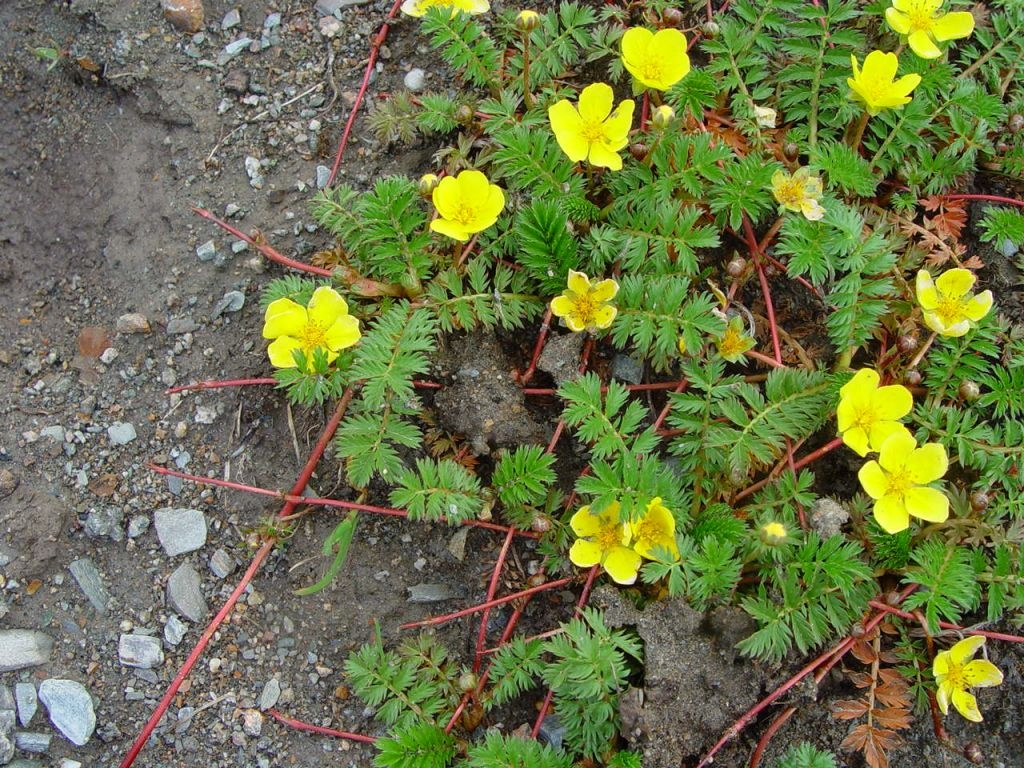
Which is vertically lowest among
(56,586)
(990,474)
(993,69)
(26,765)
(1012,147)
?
(26,765)

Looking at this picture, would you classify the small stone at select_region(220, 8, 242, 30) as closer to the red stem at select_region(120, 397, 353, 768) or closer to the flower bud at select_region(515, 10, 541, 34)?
the flower bud at select_region(515, 10, 541, 34)

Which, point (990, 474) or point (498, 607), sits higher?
point (990, 474)

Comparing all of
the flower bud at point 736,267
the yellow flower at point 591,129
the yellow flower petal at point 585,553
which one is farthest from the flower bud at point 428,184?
the yellow flower petal at point 585,553

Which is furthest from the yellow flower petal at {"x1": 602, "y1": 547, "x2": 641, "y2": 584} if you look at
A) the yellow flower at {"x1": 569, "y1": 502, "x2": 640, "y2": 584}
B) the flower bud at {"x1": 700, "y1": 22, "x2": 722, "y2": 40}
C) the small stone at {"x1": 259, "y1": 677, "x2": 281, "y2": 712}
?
the flower bud at {"x1": 700, "y1": 22, "x2": 722, "y2": 40}

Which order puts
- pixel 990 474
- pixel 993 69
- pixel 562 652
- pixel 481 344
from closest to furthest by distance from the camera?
pixel 562 652 < pixel 990 474 < pixel 481 344 < pixel 993 69

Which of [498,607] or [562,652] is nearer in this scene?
[562,652]

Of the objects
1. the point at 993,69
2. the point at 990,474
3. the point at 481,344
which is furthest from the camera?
the point at 993,69

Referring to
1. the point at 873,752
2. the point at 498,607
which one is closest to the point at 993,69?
the point at 873,752

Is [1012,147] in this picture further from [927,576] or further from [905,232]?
[927,576]

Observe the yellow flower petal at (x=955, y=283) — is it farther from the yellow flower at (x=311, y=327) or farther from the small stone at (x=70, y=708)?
the small stone at (x=70, y=708)
